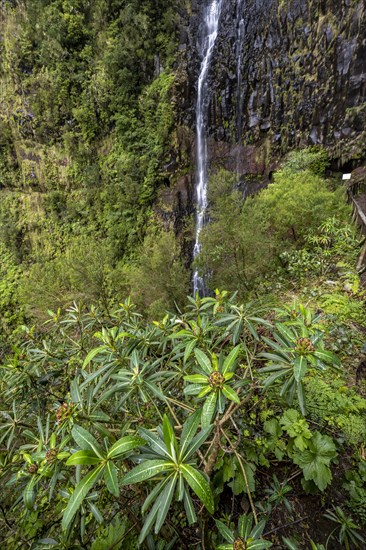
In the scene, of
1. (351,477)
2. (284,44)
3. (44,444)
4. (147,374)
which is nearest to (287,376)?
(147,374)

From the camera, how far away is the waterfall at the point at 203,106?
39.4 ft

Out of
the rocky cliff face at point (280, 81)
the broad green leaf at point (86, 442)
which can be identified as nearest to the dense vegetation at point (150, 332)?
the broad green leaf at point (86, 442)

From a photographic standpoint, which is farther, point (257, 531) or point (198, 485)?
point (257, 531)

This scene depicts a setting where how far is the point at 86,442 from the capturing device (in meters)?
1.03

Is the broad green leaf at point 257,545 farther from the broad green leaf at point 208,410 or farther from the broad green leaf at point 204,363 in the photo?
the broad green leaf at point 204,363

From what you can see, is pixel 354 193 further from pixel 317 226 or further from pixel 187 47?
pixel 187 47

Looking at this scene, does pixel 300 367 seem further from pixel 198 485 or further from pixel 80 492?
pixel 80 492

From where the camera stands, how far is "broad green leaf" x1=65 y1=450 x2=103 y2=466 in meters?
0.93

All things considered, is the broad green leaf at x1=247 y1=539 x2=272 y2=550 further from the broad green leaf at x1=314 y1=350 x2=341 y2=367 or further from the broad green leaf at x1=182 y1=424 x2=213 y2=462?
the broad green leaf at x1=314 y1=350 x2=341 y2=367

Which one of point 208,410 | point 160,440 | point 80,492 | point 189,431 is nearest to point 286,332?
point 208,410

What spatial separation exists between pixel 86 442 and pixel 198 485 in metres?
0.48

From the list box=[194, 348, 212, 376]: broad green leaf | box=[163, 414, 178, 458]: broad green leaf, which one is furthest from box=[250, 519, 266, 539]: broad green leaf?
box=[194, 348, 212, 376]: broad green leaf

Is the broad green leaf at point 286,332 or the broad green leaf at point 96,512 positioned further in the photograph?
the broad green leaf at point 286,332

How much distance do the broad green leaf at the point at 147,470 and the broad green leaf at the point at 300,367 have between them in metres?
0.71
